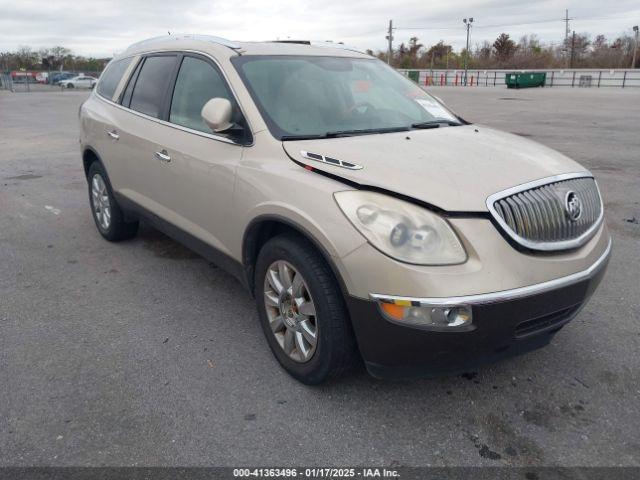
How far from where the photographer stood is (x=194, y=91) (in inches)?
149

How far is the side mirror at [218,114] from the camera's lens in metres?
3.10

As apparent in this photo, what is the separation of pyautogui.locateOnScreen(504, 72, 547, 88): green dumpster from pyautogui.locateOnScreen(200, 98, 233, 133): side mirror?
4668 cm

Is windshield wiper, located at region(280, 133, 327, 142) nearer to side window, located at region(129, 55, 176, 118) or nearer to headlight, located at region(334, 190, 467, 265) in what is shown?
headlight, located at region(334, 190, 467, 265)

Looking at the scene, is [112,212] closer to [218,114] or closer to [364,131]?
[218,114]

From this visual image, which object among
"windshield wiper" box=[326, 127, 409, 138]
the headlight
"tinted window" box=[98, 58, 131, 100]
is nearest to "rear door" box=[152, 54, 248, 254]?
"windshield wiper" box=[326, 127, 409, 138]

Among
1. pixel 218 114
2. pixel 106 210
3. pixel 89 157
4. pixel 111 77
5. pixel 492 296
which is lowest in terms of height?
pixel 106 210

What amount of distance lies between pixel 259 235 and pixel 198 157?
77cm

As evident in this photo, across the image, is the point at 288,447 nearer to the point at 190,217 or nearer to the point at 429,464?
the point at 429,464

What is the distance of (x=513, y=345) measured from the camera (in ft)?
8.30

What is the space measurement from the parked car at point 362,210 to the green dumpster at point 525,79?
45.4 meters

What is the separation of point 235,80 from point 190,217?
3.19 ft

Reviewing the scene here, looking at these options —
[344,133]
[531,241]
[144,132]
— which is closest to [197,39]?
[144,132]

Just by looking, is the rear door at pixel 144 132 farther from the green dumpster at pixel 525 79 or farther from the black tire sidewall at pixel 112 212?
the green dumpster at pixel 525 79

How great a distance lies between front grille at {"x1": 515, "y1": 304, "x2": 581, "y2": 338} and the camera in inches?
97.7
